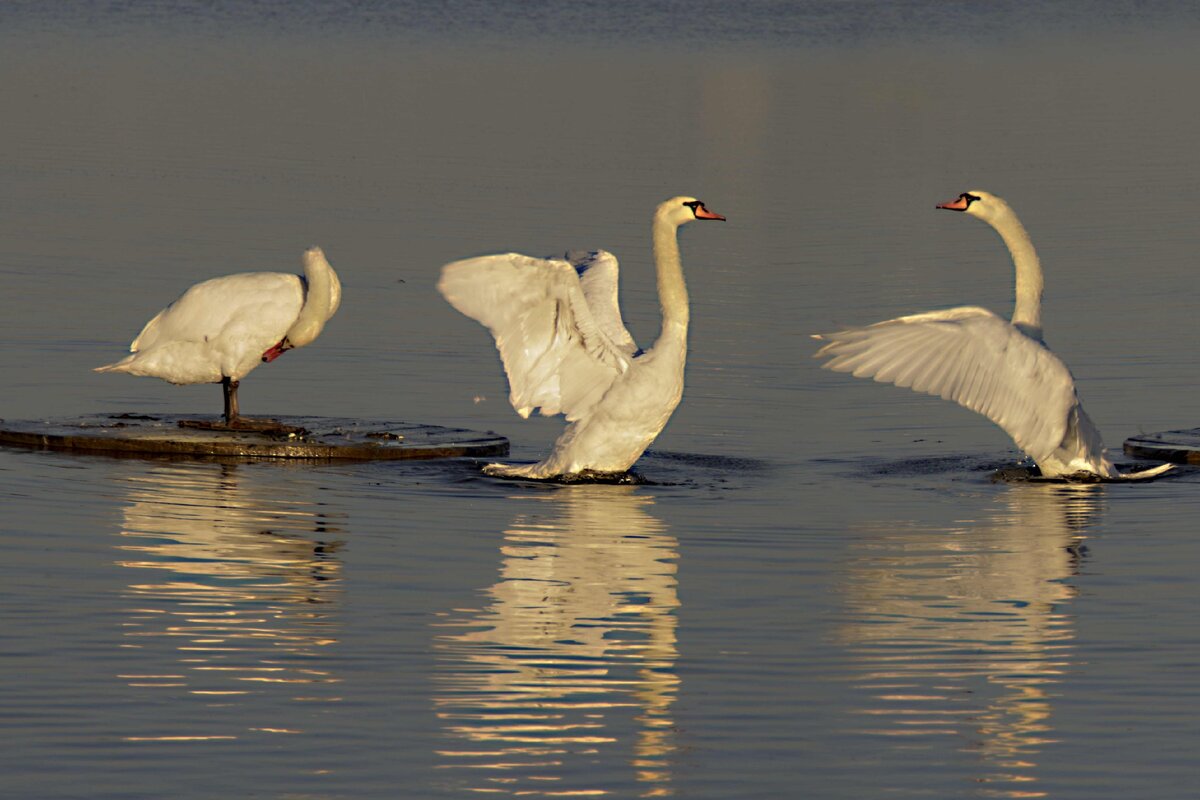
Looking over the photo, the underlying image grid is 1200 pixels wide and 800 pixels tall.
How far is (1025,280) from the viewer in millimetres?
16078

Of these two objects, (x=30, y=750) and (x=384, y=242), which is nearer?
(x=30, y=750)

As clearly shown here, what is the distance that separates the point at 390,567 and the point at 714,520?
226 cm

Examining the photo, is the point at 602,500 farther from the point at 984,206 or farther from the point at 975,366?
the point at 984,206

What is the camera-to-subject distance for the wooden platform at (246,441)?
50.6ft

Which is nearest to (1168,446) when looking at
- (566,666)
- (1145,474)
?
(1145,474)

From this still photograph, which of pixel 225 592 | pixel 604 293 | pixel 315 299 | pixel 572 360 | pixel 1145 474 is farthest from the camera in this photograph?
pixel 315 299

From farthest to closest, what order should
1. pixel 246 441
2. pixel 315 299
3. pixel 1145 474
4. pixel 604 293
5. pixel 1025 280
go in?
1. pixel 315 299
2. pixel 1025 280
3. pixel 604 293
4. pixel 246 441
5. pixel 1145 474

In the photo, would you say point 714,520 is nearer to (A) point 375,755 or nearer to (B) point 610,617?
(B) point 610,617

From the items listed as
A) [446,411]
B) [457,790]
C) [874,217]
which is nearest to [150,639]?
[457,790]

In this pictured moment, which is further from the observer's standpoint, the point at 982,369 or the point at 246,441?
the point at 246,441

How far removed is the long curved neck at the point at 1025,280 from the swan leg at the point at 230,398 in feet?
16.7

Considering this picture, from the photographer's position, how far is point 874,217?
88.0 ft

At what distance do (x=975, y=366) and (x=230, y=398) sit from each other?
16.2 ft

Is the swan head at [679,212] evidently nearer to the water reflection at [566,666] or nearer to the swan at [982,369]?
the swan at [982,369]
